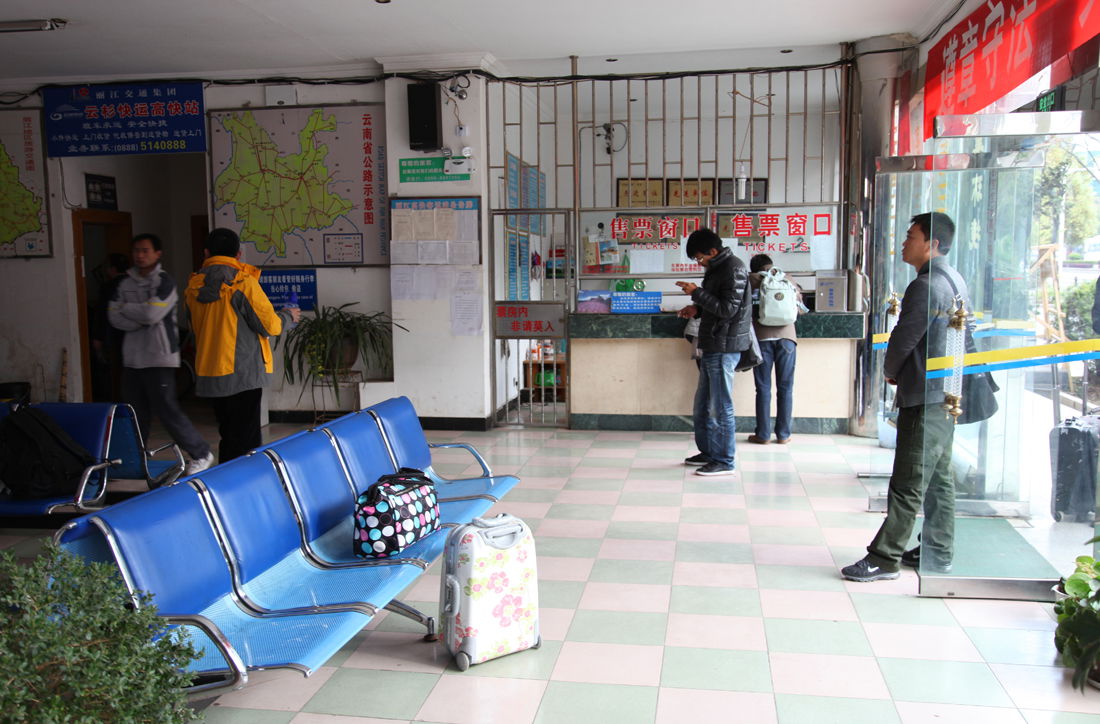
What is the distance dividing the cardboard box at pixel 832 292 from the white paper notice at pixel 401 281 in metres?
3.20

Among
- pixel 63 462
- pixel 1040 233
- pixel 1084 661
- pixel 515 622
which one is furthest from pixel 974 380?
pixel 63 462

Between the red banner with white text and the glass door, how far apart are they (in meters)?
0.67

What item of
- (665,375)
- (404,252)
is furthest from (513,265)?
(665,375)

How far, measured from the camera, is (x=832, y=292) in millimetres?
6746

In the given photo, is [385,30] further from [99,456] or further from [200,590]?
[200,590]

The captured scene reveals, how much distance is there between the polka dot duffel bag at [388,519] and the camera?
307 cm

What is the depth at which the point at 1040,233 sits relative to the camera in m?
3.42

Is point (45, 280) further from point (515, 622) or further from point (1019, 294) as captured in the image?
point (1019, 294)

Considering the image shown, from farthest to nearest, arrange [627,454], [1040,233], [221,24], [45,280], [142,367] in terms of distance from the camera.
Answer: [45,280] < [627,454] < [221,24] < [142,367] < [1040,233]

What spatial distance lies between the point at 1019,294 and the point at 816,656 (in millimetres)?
1619

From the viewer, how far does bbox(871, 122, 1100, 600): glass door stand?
3.37m

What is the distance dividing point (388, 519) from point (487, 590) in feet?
1.46

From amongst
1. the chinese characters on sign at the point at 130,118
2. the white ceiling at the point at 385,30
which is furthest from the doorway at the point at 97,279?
the white ceiling at the point at 385,30

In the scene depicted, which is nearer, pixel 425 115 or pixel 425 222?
pixel 425 115
